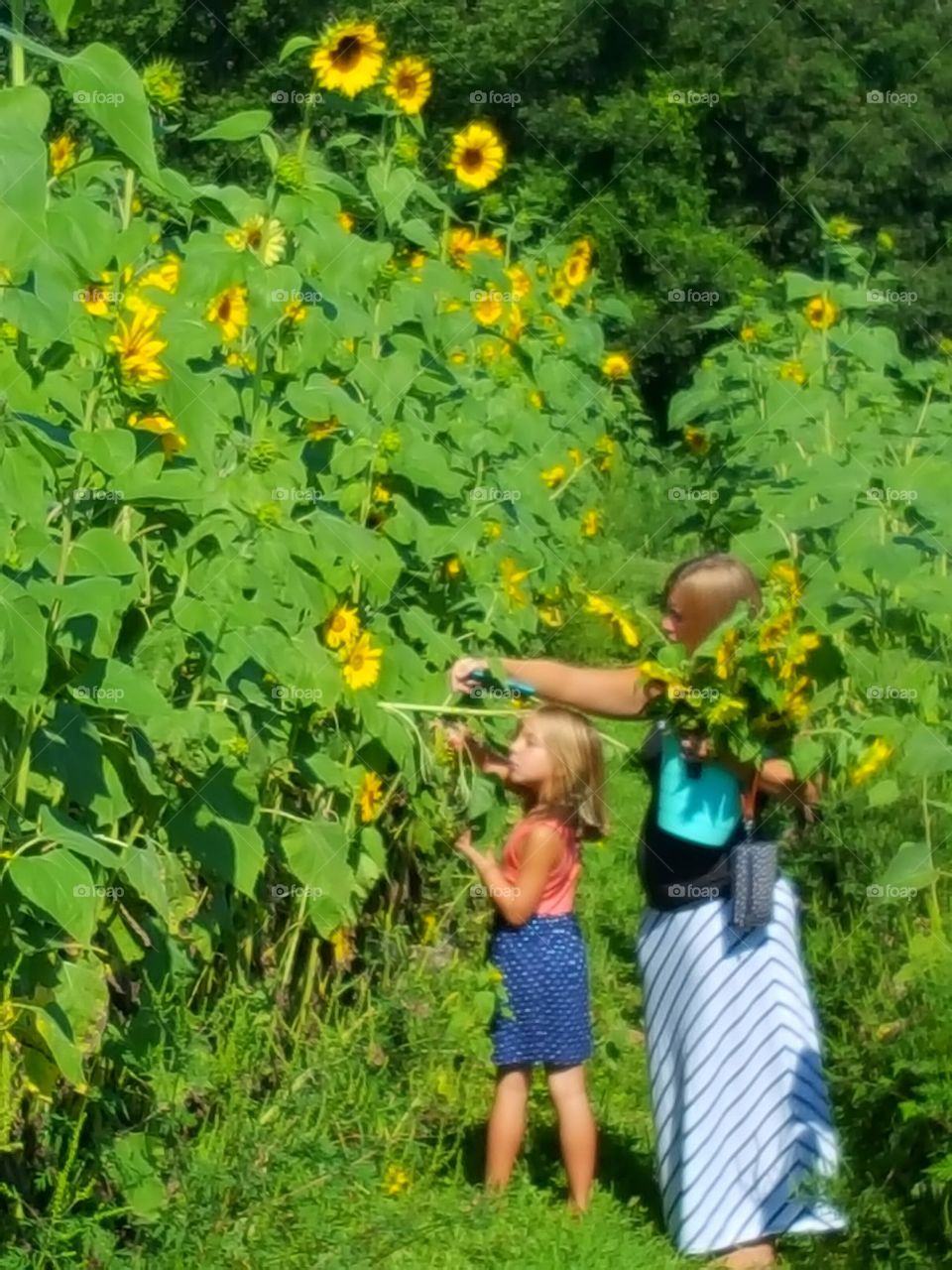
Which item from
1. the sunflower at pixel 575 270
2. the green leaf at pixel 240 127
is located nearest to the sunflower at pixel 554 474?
the sunflower at pixel 575 270

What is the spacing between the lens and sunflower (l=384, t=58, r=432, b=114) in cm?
404

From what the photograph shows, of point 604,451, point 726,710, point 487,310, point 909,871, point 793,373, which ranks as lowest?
point 604,451

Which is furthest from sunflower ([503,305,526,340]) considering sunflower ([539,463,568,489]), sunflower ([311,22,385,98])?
sunflower ([311,22,385,98])

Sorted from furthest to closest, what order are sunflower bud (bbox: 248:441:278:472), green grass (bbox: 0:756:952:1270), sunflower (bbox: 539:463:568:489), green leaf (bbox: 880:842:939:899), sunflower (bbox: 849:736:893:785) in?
sunflower (bbox: 539:463:568:489)
sunflower (bbox: 849:736:893:785)
green leaf (bbox: 880:842:939:899)
sunflower bud (bbox: 248:441:278:472)
green grass (bbox: 0:756:952:1270)

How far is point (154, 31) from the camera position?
13.9m

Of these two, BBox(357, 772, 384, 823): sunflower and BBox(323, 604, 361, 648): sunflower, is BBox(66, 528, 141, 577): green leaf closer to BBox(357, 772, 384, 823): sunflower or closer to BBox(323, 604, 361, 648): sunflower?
BBox(323, 604, 361, 648): sunflower

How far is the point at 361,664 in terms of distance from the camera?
10.9ft

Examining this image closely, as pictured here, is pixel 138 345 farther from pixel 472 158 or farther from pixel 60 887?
pixel 472 158

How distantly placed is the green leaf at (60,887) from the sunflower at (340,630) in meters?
1.03

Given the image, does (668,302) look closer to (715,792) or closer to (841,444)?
(841,444)

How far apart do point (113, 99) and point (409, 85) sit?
2144 mm

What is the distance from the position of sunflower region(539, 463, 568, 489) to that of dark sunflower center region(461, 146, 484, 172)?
0.73 metres

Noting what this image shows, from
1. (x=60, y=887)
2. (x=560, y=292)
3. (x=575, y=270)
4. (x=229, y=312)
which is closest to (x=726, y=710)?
(x=229, y=312)

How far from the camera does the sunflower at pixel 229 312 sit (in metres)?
3.18
